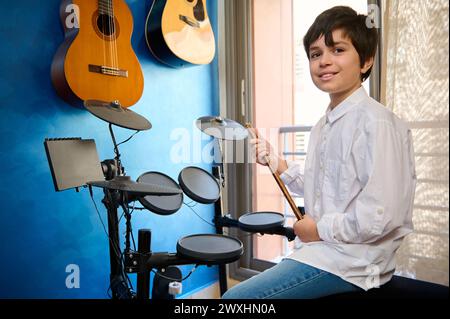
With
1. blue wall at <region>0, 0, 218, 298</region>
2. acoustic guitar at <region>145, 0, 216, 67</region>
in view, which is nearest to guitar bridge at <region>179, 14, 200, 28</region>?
acoustic guitar at <region>145, 0, 216, 67</region>

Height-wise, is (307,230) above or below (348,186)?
below

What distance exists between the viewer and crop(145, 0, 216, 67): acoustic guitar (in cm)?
154

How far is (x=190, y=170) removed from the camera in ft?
4.81

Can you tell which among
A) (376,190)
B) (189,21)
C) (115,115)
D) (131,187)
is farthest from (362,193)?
(189,21)

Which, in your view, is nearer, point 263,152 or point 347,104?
point 347,104

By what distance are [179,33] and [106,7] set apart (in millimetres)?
396

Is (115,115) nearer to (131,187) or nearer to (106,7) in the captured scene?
(131,187)

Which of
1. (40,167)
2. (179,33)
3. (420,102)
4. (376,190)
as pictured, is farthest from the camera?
(179,33)

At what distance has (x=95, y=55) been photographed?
1225mm

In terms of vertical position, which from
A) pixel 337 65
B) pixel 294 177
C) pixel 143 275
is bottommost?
pixel 143 275
